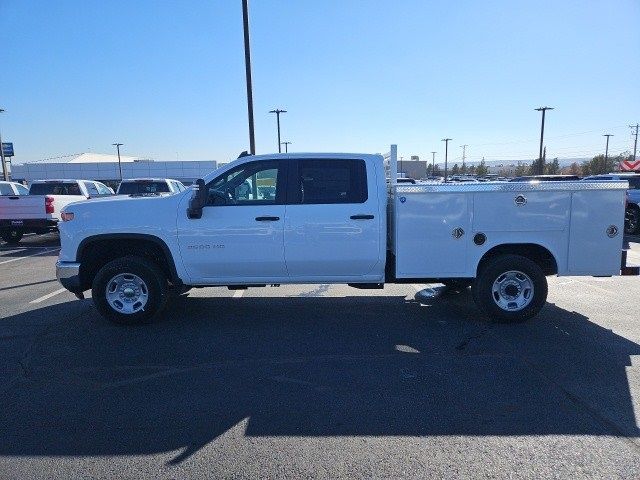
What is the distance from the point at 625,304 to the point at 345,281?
421cm

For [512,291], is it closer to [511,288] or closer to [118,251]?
[511,288]

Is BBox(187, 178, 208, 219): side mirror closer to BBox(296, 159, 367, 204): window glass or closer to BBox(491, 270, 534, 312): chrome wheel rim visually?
BBox(296, 159, 367, 204): window glass

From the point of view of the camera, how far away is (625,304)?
673 cm

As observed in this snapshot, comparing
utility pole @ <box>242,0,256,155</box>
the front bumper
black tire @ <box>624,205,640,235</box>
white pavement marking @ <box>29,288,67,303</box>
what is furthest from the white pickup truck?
black tire @ <box>624,205,640,235</box>

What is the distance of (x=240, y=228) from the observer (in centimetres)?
564

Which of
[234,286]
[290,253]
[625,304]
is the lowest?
[625,304]

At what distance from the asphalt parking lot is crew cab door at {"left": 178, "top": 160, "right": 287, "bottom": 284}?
29.6 inches

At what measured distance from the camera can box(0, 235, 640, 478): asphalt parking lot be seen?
3035mm

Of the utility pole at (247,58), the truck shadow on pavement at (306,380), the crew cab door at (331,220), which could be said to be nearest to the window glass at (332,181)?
the crew cab door at (331,220)

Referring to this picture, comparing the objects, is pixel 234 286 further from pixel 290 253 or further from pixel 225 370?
pixel 225 370

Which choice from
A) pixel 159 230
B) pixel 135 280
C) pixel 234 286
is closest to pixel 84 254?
pixel 135 280

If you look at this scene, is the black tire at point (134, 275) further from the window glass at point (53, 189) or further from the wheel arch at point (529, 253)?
the window glass at point (53, 189)

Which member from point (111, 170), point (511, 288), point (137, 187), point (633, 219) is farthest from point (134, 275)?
point (111, 170)

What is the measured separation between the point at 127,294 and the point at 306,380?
2.91 metres
